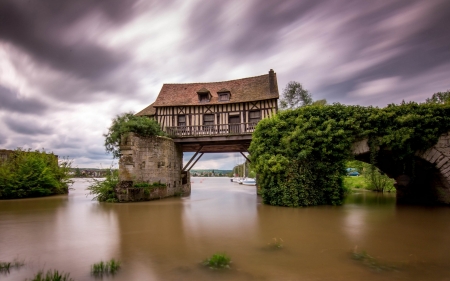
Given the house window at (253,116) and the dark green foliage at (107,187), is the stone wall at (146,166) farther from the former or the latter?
the house window at (253,116)

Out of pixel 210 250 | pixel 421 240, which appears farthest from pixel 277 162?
pixel 210 250

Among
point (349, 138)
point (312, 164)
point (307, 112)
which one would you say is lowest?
point (312, 164)

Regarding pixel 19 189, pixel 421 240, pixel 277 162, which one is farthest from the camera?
pixel 19 189

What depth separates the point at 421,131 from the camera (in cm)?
915

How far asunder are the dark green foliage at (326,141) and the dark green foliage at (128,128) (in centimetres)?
586

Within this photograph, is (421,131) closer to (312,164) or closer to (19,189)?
Result: (312,164)

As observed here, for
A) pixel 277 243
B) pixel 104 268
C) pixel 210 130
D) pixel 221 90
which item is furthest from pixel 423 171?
pixel 104 268

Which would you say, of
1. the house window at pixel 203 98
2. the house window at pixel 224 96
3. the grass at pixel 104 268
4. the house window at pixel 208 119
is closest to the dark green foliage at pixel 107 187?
the house window at pixel 208 119

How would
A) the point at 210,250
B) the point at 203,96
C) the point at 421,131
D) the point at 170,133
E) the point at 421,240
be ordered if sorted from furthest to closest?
the point at 203,96
the point at 170,133
the point at 421,131
the point at 421,240
the point at 210,250

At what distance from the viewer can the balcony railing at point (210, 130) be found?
1487cm

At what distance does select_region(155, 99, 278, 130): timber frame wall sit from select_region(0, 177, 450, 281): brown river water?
864 cm

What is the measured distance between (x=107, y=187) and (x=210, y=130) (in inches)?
250

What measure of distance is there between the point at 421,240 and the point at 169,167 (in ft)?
38.2

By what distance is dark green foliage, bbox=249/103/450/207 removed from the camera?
9148 mm
